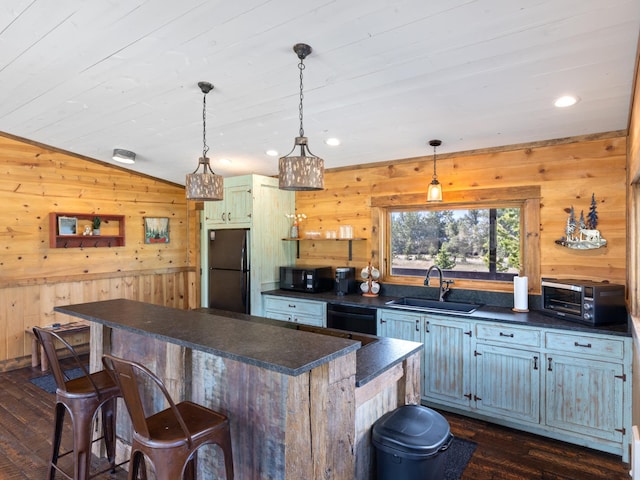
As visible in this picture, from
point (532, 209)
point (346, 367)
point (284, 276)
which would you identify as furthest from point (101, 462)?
point (532, 209)

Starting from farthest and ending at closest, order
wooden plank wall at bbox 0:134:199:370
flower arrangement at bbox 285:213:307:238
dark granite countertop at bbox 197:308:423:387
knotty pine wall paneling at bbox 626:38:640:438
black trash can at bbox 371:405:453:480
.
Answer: flower arrangement at bbox 285:213:307:238 → wooden plank wall at bbox 0:134:199:370 → knotty pine wall paneling at bbox 626:38:640:438 → dark granite countertop at bbox 197:308:423:387 → black trash can at bbox 371:405:453:480

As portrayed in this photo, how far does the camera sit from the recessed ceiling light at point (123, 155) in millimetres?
4496

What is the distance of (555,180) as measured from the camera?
3.27m

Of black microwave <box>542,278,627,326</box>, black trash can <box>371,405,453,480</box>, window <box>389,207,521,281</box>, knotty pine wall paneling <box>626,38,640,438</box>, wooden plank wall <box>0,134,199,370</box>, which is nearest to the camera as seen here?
black trash can <box>371,405,453,480</box>

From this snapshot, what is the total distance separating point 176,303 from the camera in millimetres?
6070

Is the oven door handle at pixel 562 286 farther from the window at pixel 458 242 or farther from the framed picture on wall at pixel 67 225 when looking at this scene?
the framed picture on wall at pixel 67 225

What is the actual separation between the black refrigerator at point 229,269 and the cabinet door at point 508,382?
8.19 ft

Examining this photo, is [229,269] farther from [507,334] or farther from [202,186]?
[507,334]

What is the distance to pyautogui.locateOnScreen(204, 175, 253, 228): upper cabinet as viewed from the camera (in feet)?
14.6

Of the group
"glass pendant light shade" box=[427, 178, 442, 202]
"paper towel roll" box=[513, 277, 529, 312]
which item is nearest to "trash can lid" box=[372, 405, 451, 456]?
"paper towel roll" box=[513, 277, 529, 312]

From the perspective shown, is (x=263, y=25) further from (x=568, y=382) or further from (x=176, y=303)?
(x=176, y=303)

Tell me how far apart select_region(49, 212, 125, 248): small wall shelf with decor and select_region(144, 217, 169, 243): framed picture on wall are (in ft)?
1.22

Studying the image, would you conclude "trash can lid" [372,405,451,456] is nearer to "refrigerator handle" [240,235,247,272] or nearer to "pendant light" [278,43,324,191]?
"pendant light" [278,43,324,191]

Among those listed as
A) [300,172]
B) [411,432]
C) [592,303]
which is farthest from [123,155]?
[592,303]
